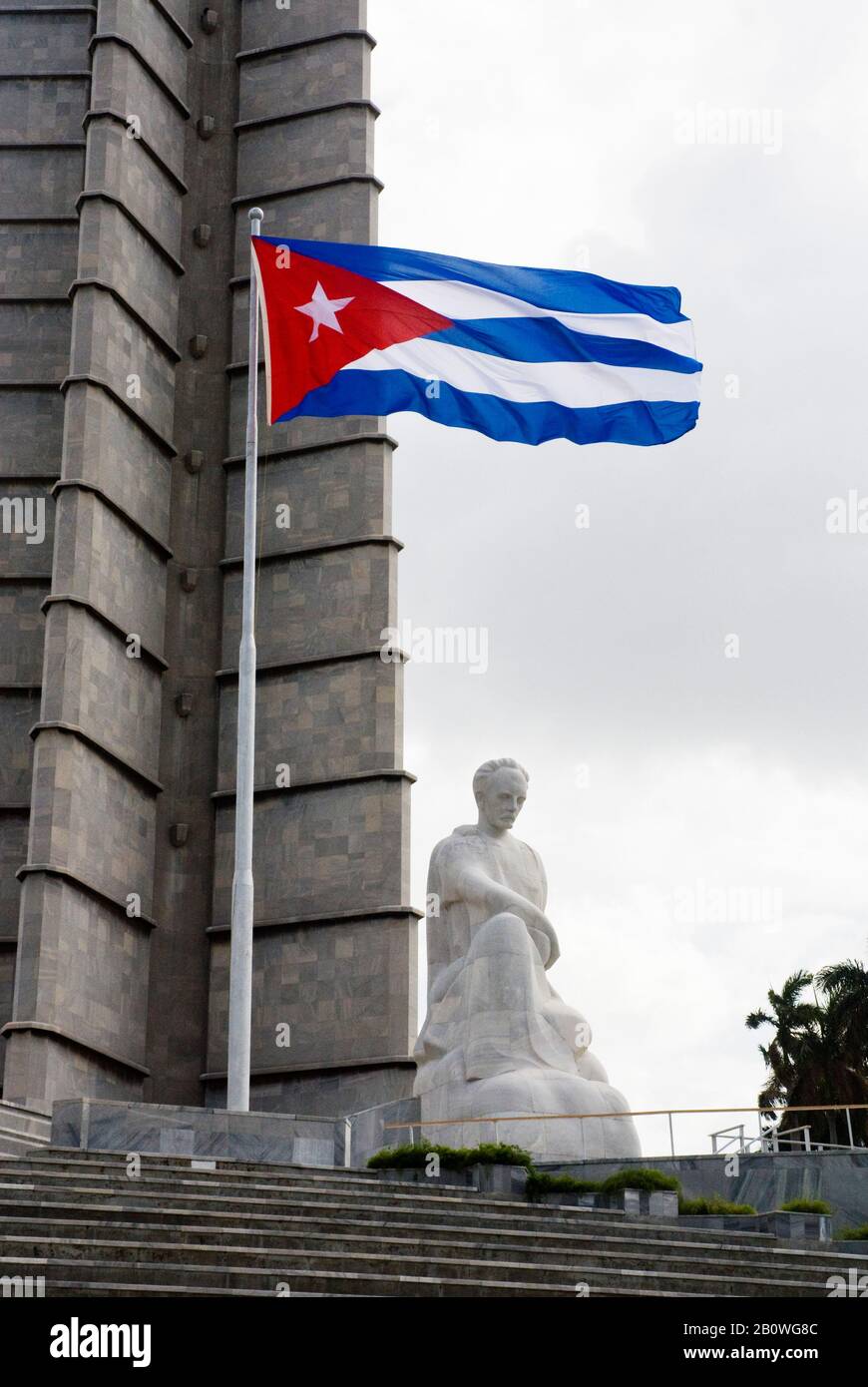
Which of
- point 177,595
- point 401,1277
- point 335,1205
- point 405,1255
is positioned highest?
point 177,595

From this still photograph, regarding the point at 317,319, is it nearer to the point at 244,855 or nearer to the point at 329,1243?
the point at 244,855

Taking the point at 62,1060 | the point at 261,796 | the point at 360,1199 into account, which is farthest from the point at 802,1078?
the point at 360,1199

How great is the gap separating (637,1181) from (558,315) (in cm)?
995

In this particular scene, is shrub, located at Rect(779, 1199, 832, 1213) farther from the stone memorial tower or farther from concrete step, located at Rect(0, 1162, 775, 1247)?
the stone memorial tower

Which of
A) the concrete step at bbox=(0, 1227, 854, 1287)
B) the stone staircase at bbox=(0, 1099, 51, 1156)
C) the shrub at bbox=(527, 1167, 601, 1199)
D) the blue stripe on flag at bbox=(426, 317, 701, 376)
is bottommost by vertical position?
the concrete step at bbox=(0, 1227, 854, 1287)

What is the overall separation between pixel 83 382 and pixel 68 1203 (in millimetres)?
18005

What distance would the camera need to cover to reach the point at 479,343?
66.9ft

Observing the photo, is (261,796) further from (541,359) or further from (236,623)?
(541,359)

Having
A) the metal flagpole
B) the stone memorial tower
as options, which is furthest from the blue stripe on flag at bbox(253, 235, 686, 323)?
the stone memorial tower

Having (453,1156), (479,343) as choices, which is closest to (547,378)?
(479,343)

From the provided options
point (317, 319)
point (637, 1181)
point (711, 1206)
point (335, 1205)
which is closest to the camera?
point (335, 1205)

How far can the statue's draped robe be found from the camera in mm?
17438

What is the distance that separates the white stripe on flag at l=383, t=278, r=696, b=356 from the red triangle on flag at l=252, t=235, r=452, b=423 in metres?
0.30

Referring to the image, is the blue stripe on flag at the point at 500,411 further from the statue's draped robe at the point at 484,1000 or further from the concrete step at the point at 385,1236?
the concrete step at the point at 385,1236
